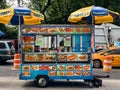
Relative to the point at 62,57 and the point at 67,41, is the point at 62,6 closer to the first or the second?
the point at 67,41

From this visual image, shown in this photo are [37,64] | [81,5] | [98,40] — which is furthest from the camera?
[81,5]

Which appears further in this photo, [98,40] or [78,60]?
[98,40]

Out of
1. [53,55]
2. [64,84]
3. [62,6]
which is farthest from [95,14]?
[62,6]

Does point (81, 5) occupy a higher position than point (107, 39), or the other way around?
point (81, 5)

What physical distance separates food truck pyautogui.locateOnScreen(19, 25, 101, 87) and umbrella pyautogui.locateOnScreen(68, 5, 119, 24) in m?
0.55

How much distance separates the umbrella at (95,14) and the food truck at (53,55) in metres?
0.55

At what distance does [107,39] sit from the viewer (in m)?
29.1

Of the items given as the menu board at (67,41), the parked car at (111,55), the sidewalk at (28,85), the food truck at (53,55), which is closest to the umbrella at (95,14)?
the food truck at (53,55)

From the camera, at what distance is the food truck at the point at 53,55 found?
43.7 ft

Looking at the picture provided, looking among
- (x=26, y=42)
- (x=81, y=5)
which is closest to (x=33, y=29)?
(x=26, y=42)

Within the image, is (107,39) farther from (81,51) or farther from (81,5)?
(81,51)

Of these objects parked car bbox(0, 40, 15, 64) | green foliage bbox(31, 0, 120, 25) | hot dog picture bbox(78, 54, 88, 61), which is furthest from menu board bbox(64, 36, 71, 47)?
green foliage bbox(31, 0, 120, 25)

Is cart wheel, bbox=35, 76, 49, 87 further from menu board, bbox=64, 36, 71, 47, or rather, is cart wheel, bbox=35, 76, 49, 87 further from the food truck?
menu board, bbox=64, 36, 71, 47

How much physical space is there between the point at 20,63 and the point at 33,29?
1.33 m
